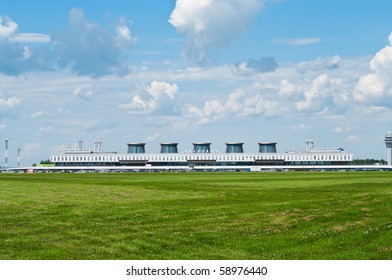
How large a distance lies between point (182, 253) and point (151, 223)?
9.98m

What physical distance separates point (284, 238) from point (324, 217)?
8.47 meters

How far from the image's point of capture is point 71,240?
1224 inches

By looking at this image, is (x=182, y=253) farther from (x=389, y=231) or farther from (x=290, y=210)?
(x=290, y=210)

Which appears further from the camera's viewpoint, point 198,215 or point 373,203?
point 373,203
